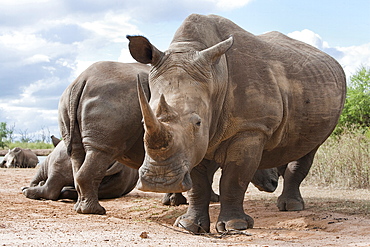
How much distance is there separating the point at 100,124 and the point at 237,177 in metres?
1.81

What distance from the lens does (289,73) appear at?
6.61 metres

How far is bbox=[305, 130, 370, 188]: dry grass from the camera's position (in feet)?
37.2

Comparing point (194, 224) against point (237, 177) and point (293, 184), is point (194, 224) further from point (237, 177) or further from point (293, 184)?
point (293, 184)

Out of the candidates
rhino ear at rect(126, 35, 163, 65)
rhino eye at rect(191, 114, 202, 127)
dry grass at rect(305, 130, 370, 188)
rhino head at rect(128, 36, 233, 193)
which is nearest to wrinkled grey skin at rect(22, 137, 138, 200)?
rhino ear at rect(126, 35, 163, 65)

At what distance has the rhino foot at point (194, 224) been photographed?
586 cm

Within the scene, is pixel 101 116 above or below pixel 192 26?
below

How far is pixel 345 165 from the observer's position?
38.5 feet

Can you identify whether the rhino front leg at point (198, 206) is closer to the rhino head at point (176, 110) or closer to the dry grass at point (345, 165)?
the rhino head at point (176, 110)

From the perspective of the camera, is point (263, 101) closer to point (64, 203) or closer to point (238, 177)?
point (238, 177)

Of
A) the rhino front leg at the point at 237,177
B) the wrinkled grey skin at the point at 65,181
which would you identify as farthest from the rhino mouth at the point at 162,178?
the wrinkled grey skin at the point at 65,181

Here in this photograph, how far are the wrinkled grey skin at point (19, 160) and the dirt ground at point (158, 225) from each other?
25.8 ft

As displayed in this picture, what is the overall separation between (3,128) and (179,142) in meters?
23.2

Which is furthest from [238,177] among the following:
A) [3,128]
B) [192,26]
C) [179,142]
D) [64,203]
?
[3,128]

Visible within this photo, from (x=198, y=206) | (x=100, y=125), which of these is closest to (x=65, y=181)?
(x=100, y=125)
